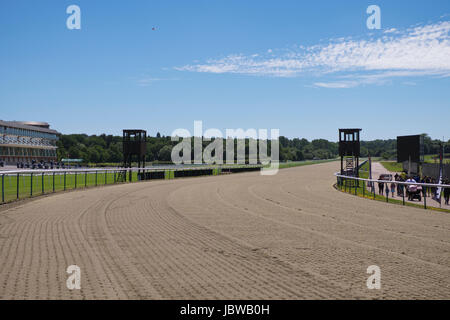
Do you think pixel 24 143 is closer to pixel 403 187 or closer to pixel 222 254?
pixel 403 187

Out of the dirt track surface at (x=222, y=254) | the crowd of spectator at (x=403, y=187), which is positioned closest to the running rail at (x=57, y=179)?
the dirt track surface at (x=222, y=254)

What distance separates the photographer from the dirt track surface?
505 centimetres

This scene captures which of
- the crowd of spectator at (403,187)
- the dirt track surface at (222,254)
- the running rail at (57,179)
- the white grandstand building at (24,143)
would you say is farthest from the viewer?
the white grandstand building at (24,143)

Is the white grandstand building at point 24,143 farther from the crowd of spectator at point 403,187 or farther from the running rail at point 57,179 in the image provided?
the crowd of spectator at point 403,187

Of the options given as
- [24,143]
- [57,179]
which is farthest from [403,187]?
[24,143]

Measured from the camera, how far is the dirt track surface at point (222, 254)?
16.6 feet

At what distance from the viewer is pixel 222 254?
7121 millimetres

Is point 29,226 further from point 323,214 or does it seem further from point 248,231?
point 323,214

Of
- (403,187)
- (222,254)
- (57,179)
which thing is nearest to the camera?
(222,254)

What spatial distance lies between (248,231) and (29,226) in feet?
17.4

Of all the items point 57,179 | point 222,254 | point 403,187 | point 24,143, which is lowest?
point 57,179

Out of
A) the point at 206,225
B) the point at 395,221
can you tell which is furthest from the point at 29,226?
the point at 395,221
